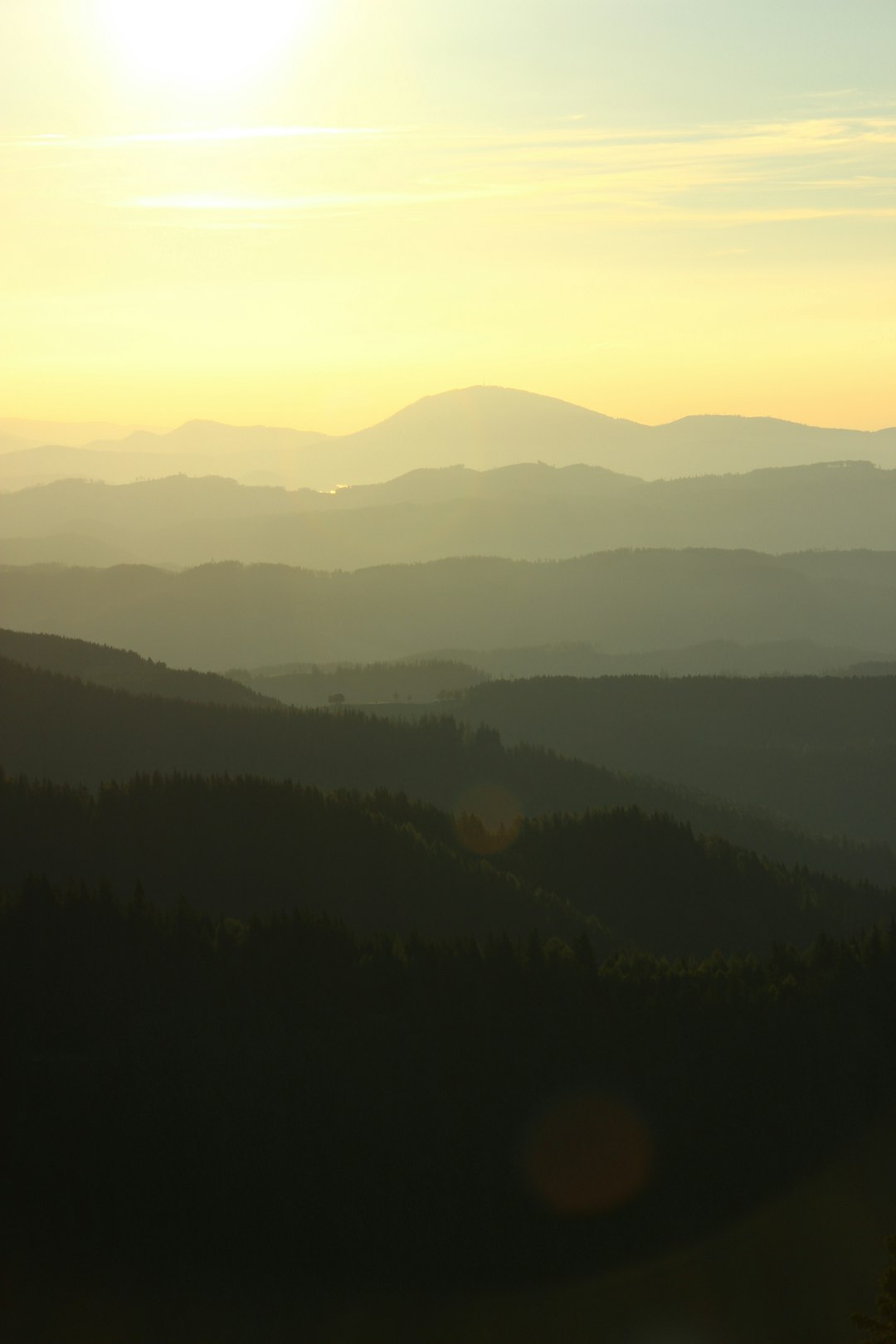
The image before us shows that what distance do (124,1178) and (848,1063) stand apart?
50.2 m

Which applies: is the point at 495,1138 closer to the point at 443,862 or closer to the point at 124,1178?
the point at 124,1178

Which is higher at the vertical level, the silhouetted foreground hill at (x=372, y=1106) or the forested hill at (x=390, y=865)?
the forested hill at (x=390, y=865)

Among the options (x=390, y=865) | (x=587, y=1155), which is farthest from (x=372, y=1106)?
(x=390, y=865)

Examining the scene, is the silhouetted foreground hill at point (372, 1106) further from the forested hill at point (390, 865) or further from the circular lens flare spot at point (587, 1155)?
the forested hill at point (390, 865)

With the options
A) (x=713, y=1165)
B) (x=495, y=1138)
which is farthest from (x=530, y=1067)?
(x=713, y=1165)

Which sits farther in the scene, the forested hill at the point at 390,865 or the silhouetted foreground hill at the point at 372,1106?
the forested hill at the point at 390,865

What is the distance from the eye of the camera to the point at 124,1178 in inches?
3442

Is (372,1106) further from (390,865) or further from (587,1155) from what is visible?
(390,865)

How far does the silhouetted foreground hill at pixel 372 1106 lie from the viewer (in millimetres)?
86125

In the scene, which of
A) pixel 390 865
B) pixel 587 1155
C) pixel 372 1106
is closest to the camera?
pixel 372 1106

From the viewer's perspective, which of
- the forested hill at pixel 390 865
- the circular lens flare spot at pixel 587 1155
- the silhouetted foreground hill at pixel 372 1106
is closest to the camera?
the silhouetted foreground hill at pixel 372 1106

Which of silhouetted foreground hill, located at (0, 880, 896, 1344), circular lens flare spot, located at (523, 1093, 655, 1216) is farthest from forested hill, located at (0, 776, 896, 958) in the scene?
circular lens flare spot, located at (523, 1093, 655, 1216)

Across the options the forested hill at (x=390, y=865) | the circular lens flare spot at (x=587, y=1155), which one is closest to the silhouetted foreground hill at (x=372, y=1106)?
the circular lens flare spot at (x=587, y=1155)

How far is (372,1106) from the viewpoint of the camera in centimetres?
9575
